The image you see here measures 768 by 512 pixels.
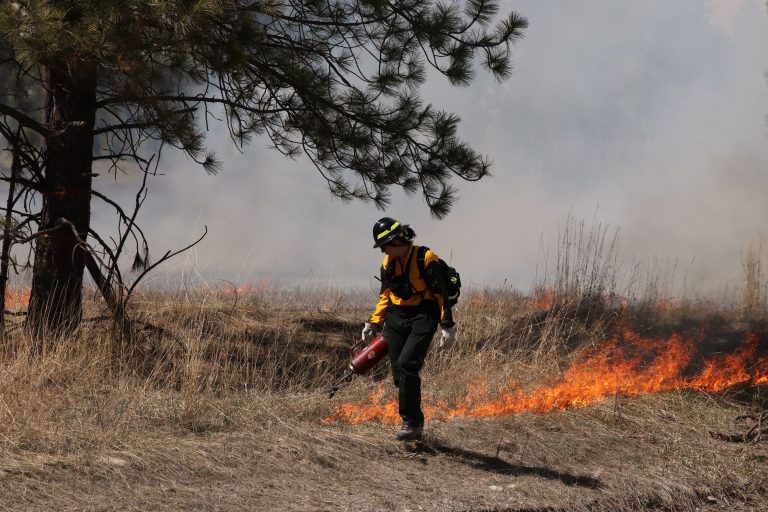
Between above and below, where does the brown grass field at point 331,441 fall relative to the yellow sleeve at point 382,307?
below

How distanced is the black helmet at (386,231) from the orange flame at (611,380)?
1.73 m

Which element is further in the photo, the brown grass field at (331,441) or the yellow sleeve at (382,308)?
the yellow sleeve at (382,308)

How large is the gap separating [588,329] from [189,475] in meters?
7.67

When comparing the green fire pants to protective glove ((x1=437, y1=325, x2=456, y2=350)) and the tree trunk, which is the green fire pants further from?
the tree trunk

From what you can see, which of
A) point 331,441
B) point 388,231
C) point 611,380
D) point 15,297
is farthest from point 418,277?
point 15,297

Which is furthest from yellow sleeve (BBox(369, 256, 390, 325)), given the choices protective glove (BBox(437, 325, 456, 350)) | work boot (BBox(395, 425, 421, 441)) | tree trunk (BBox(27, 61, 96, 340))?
tree trunk (BBox(27, 61, 96, 340))

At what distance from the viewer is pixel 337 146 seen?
417 inches

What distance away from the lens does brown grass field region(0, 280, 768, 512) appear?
5410 mm

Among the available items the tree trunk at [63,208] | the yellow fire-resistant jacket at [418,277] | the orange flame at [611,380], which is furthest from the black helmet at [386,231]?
the tree trunk at [63,208]

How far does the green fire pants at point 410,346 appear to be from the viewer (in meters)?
6.17

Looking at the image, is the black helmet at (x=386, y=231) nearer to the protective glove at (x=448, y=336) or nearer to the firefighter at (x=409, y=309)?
the firefighter at (x=409, y=309)

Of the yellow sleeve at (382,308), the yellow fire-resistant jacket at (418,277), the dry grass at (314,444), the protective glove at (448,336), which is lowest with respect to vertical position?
the dry grass at (314,444)

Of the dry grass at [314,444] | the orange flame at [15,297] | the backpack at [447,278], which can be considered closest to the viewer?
the dry grass at [314,444]

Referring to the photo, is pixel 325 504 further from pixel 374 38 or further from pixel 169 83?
pixel 374 38
